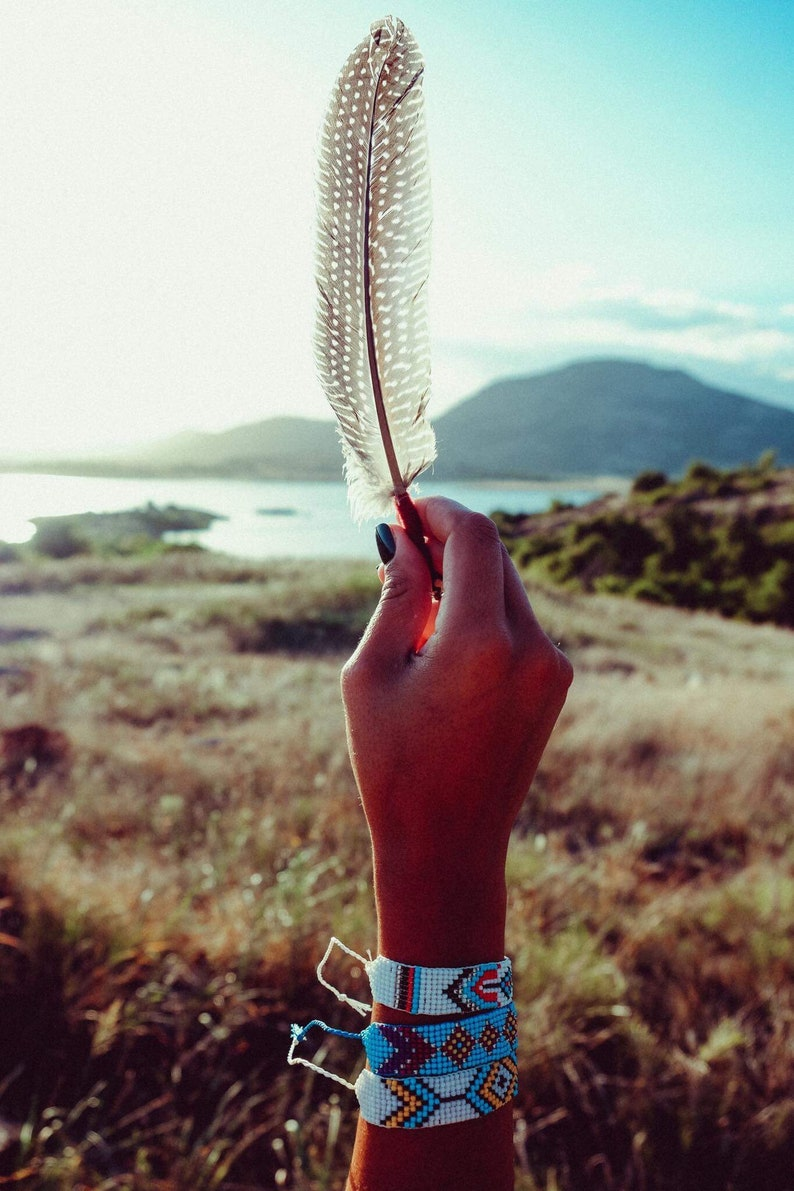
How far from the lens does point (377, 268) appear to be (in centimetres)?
151

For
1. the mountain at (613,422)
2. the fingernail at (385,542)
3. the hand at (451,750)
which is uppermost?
the mountain at (613,422)

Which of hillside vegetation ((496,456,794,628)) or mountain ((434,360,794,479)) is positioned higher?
mountain ((434,360,794,479))

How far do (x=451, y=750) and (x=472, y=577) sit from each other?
0.74 ft

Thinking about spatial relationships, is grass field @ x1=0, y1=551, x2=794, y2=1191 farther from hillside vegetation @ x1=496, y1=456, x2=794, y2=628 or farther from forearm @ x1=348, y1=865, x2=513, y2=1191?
hillside vegetation @ x1=496, y1=456, x2=794, y2=628

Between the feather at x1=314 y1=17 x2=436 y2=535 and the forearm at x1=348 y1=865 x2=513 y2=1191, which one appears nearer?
the forearm at x1=348 y1=865 x2=513 y2=1191

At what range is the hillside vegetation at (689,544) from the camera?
23.9 m

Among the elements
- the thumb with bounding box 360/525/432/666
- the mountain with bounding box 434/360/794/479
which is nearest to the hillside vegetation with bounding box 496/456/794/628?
the thumb with bounding box 360/525/432/666

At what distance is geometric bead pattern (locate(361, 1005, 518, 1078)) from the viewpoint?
99 centimetres

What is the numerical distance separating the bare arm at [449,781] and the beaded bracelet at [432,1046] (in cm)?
3

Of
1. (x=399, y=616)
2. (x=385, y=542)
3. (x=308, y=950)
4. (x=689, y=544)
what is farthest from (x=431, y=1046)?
(x=689, y=544)

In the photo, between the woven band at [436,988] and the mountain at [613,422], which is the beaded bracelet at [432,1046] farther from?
the mountain at [613,422]

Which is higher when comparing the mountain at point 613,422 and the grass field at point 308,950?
the mountain at point 613,422

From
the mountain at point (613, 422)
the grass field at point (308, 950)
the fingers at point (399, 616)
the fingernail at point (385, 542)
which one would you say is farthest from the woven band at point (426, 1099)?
the mountain at point (613, 422)

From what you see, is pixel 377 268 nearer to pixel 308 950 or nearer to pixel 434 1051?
pixel 434 1051
